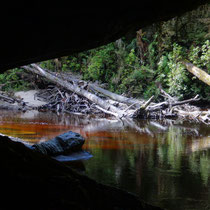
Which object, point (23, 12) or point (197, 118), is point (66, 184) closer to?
point (23, 12)

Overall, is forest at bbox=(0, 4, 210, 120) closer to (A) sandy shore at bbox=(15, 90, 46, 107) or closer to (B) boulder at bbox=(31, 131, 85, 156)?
(A) sandy shore at bbox=(15, 90, 46, 107)

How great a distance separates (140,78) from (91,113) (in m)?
4.59

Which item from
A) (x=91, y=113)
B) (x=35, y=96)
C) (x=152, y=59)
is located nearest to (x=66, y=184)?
(x=91, y=113)

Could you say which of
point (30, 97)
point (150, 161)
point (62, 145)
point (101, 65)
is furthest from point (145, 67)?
point (62, 145)

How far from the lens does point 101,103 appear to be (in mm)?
13383

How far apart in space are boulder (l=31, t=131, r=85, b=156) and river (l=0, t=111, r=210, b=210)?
0.47 m

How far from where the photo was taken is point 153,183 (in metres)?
4.02

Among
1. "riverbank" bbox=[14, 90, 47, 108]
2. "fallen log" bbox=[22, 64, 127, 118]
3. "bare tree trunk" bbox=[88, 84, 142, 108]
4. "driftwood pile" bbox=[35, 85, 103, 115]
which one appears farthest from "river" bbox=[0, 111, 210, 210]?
"riverbank" bbox=[14, 90, 47, 108]

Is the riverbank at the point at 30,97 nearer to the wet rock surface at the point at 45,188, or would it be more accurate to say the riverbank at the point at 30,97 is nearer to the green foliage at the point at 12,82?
the green foliage at the point at 12,82

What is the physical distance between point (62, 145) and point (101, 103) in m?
8.00

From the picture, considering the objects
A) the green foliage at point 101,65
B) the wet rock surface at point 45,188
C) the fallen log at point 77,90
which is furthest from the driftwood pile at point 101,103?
the wet rock surface at point 45,188

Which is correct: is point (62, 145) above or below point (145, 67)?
below

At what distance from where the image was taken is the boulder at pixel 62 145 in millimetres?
5179

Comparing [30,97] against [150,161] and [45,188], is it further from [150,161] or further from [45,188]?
[45,188]
